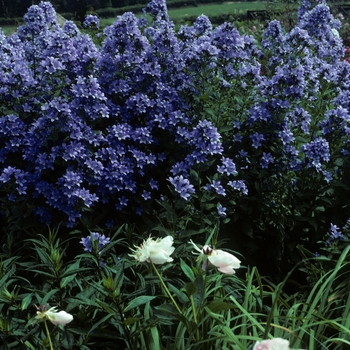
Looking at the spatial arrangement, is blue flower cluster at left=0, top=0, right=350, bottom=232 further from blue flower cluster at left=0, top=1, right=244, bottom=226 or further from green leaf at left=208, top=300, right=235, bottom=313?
green leaf at left=208, top=300, right=235, bottom=313

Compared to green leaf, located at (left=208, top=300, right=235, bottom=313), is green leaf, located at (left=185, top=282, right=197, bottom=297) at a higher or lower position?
higher

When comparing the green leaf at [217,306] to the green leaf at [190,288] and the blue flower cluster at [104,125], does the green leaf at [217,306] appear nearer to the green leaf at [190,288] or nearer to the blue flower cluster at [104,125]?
the green leaf at [190,288]

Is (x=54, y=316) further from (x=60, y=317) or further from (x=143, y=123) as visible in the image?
(x=143, y=123)

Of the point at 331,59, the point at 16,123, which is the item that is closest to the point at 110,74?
the point at 16,123

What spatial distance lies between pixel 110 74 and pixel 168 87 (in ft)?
1.23

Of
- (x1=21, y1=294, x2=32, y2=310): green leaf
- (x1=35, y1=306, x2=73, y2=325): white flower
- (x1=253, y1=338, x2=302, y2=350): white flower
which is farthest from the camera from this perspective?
(x1=21, y1=294, x2=32, y2=310): green leaf

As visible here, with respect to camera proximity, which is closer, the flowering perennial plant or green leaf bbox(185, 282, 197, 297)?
green leaf bbox(185, 282, 197, 297)

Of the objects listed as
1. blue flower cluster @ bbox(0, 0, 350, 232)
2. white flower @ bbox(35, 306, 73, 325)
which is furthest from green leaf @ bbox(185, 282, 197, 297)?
blue flower cluster @ bbox(0, 0, 350, 232)

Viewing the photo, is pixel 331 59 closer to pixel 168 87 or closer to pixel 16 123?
pixel 168 87

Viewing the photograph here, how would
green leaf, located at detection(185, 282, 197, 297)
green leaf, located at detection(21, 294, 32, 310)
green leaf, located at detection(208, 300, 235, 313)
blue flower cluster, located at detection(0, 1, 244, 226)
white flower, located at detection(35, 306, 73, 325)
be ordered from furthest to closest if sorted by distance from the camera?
blue flower cluster, located at detection(0, 1, 244, 226), green leaf, located at detection(21, 294, 32, 310), green leaf, located at detection(208, 300, 235, 313), green leaf, located at detection(185, 282, 197, 297), white flower, located at detection(35, 306, 73, 325)

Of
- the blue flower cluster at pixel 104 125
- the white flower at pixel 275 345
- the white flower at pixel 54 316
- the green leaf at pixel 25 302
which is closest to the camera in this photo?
the white flower at pixel 275 345

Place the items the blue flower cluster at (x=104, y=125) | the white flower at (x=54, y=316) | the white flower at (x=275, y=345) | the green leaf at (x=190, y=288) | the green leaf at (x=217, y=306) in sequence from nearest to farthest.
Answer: the white flower at (x=275, y=345) → the white flower at (x=54, y=316) → the green leaf at (x=190, y=288) → the green leaf at (x=217, y=306) → the blue flower cluster at (x=104, y=125)

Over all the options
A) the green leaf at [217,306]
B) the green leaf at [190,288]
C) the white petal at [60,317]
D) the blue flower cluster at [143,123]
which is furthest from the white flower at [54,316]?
the blue flower cluster at [143,123]

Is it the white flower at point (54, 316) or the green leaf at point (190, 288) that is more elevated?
the white flower at point (54, 316)
